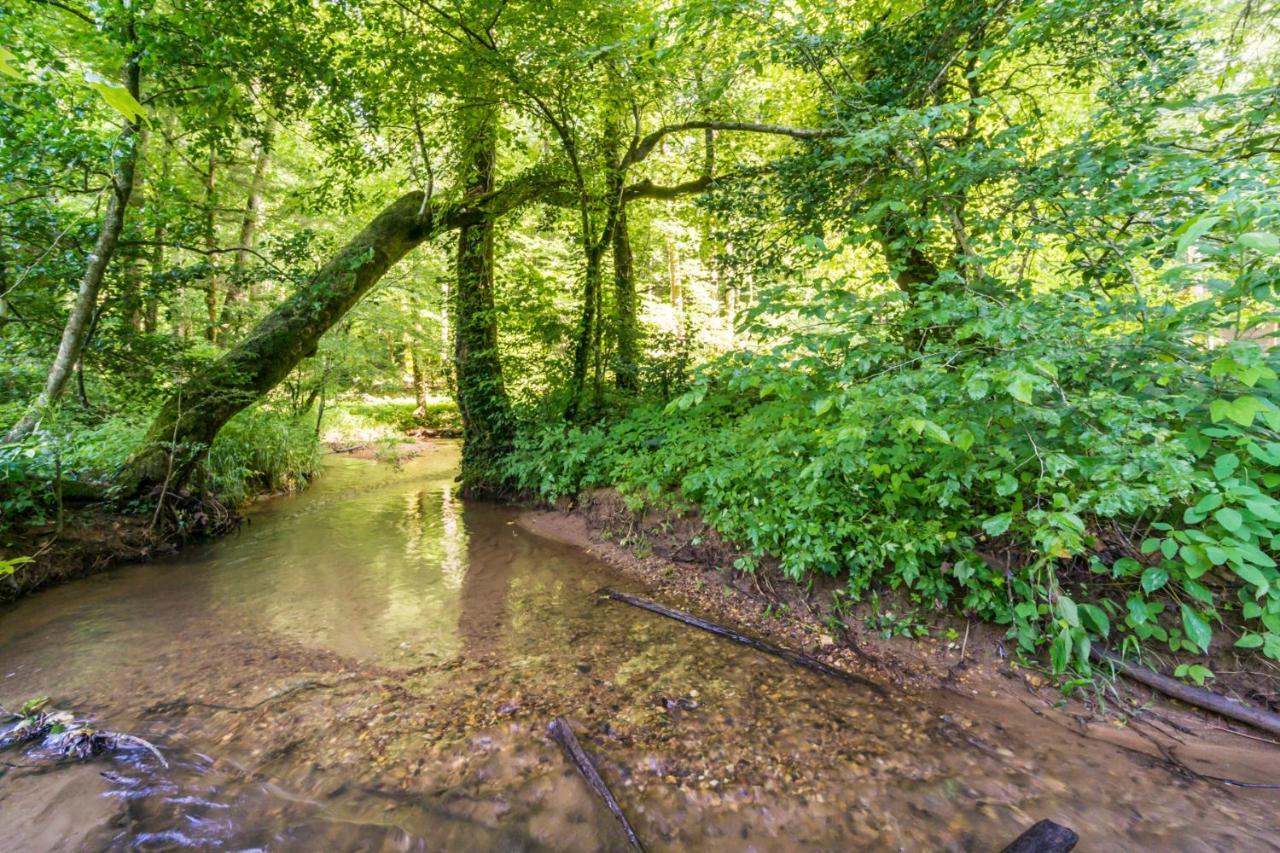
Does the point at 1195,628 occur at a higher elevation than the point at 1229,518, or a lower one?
lower

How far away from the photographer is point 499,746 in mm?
2488

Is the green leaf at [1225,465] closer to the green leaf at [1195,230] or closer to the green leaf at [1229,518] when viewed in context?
the green leaf at [1229,518]

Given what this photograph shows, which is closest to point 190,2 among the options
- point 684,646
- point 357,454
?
point 684,646

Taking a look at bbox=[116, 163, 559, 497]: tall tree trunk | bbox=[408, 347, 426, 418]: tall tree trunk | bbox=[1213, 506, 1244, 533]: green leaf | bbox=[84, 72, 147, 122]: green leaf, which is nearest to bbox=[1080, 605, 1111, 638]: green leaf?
bbox=[1213, 506, 1244, 533]: green leaf

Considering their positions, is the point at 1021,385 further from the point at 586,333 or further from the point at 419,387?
the point at 419,387

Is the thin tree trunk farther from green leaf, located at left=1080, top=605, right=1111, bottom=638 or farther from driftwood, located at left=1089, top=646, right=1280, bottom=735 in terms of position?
driftwood, located at left=1089, top=646, right=1280, bottom=735

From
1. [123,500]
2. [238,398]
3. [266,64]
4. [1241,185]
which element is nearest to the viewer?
[1241,185]

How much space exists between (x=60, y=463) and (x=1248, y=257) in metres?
8.37

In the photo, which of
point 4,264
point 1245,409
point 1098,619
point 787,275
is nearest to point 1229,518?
point 1245,409

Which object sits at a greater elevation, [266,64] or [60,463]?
[266,64]

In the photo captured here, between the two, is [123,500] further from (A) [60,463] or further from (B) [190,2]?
(B) [190,2]

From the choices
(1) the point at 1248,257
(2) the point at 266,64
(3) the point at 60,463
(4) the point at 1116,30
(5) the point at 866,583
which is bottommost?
(5) the point at 866,583

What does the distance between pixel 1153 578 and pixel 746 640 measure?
86.5 inches

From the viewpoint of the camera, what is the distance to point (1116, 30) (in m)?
3.43
